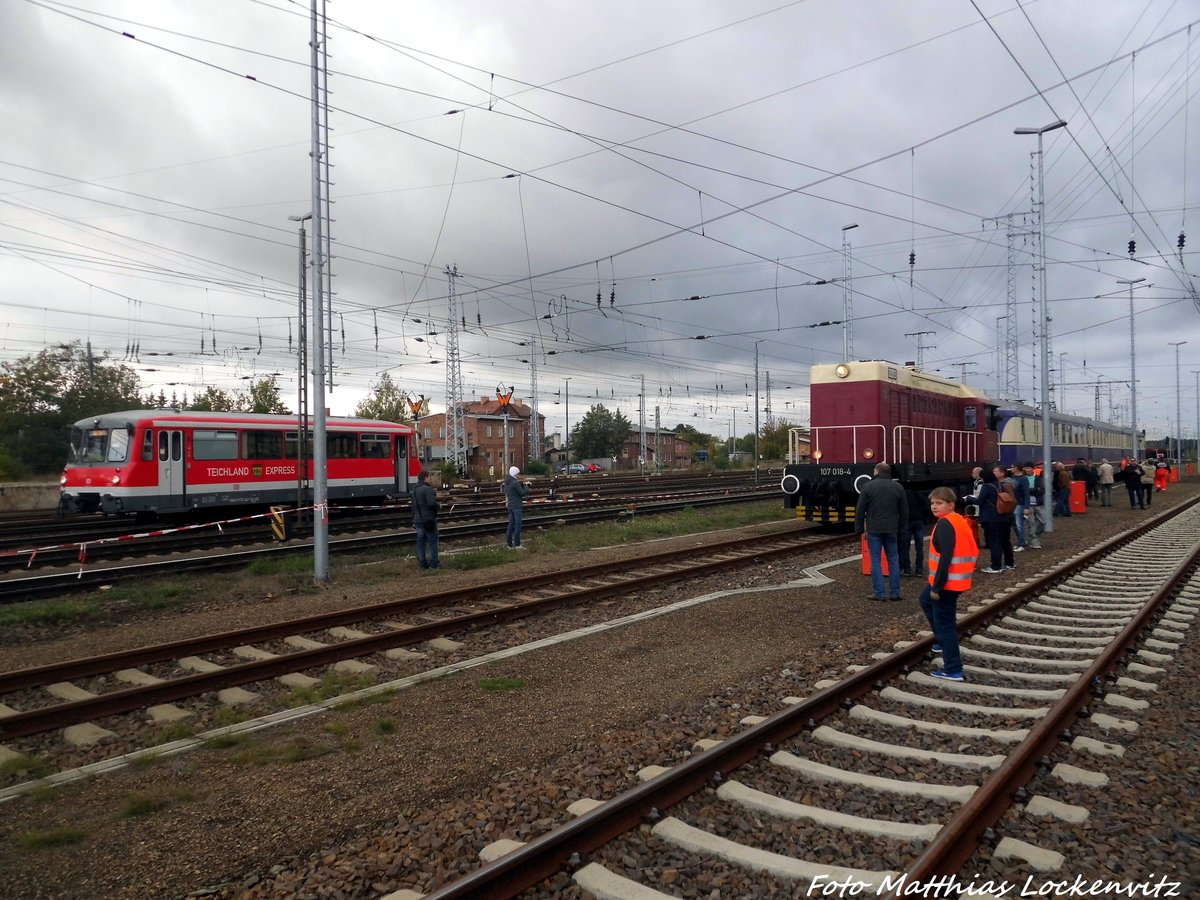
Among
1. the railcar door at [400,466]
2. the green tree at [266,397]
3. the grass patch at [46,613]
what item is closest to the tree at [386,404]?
the green tree at [266,397]

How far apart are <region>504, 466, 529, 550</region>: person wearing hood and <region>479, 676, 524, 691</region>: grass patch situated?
9259 millimetres

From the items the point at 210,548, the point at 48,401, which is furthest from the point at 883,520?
the point at 48,401

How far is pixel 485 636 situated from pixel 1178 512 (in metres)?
26.3

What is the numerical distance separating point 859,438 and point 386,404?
5437cm

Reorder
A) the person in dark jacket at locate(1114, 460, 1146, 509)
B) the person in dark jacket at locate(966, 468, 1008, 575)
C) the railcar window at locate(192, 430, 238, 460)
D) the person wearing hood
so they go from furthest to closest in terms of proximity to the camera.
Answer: the person in dark jacket at locate(1114, 460, 1146, 509), the railcar window at locate(192, 430, 238, 460), the person wearing hood, the person in dark jacket at locate(966, 468, 1008, 575)

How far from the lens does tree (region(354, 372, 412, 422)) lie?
6369 cm

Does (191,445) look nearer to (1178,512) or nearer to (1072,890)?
(1072,890)

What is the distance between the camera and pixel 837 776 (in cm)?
494

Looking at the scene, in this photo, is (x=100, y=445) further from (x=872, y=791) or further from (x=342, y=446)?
(x=872, y=791)

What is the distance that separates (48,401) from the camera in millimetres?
39188

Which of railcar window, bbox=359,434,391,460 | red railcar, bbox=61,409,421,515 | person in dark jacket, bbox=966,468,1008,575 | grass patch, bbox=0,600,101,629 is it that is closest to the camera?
grass patch, bbox=0,600,101,629

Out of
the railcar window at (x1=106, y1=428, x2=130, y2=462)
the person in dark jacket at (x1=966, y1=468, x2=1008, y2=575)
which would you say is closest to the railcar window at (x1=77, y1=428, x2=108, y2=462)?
the railcar window at (x1=106, y1=428, x2=130, y2=462)

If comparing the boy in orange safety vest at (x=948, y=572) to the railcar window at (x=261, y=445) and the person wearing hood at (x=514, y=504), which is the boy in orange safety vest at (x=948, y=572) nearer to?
the person wearing hood at (x=514, y=504)

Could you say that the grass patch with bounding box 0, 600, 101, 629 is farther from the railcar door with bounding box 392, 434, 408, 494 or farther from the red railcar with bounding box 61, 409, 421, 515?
the railcar door with bounding box 392, 434, 408, 494
